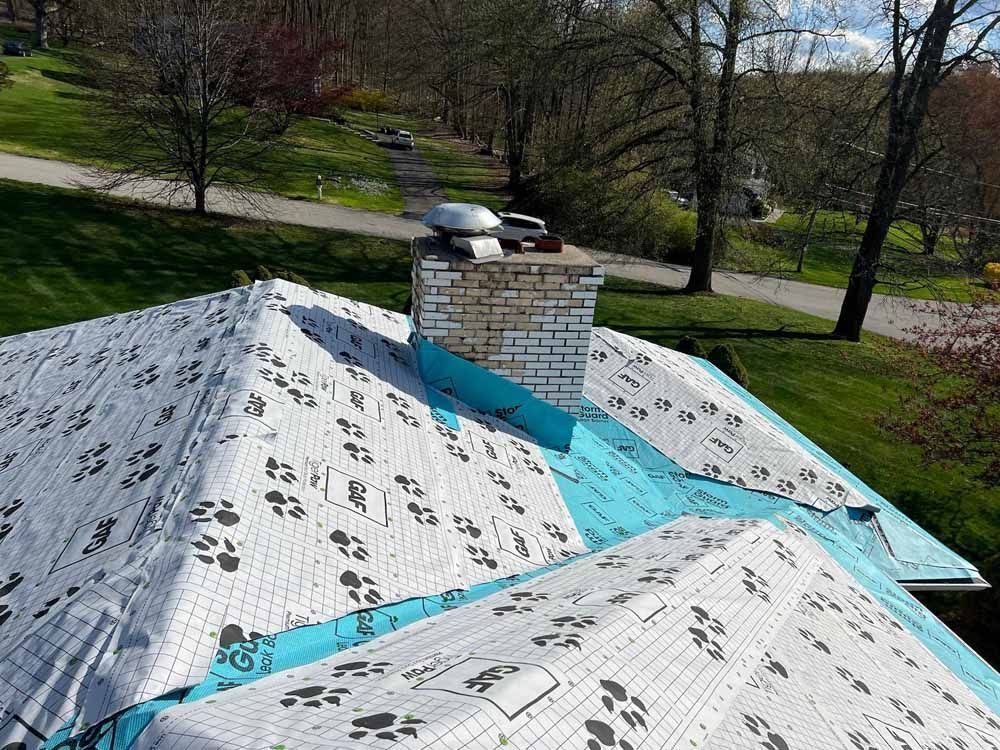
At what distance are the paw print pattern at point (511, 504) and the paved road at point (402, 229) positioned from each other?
1752cm

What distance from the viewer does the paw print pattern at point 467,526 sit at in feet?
12.0

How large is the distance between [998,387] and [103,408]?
9939mm

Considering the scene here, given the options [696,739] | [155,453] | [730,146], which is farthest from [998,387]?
[730,146]

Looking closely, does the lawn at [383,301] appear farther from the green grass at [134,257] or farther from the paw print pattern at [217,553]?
the paw print pattern at [217,553]

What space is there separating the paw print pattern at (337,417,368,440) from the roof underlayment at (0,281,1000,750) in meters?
0.01

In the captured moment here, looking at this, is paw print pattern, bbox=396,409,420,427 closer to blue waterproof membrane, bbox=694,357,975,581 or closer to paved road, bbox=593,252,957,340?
blue waterproof membrane, bbox=694,357,975,581

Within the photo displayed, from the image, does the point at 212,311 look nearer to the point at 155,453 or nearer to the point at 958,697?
the point at 155,453

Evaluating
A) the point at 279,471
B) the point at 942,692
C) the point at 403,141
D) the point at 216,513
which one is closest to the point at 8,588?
the point at 216,513

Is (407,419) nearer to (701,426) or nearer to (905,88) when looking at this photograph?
(701,426)

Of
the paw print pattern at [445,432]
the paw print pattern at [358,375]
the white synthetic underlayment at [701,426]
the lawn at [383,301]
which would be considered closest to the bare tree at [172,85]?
the lawn at [383,301]

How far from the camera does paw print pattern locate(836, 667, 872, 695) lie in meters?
3.23

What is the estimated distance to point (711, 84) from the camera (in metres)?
18.2

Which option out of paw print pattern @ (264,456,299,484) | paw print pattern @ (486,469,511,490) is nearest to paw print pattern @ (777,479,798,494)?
paw print pattern @ (486,469,511,490)

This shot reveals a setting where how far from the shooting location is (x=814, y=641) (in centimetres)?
341
